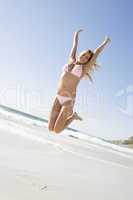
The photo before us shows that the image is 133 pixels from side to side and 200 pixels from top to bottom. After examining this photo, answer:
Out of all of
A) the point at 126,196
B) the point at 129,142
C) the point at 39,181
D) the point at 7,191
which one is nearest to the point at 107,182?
the point at 126,196

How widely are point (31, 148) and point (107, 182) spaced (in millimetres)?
2823

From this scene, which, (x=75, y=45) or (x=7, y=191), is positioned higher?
(x=75, y=45)

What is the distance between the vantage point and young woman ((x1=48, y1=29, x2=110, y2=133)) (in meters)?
5.45

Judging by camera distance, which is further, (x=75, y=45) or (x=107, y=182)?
(x=107, y=182)

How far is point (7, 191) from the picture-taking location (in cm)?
465

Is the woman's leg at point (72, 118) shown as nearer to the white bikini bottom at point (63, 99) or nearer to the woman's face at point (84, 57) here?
the white bikini bottom at point (63, 99)

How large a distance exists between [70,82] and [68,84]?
0.05 metres

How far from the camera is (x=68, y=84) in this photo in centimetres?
552

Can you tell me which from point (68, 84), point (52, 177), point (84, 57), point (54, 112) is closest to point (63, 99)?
point (68, 84)

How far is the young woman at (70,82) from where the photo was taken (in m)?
5.45

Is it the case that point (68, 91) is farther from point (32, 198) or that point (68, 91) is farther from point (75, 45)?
point (32, 198)

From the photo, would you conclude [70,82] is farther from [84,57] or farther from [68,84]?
[84,57]

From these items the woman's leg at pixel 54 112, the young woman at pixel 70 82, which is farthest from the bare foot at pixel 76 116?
the woman's leg at pixel 54 112

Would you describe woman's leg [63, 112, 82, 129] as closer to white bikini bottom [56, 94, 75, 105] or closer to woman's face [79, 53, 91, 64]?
white bikini bottom [56, 94, 75, 105]
